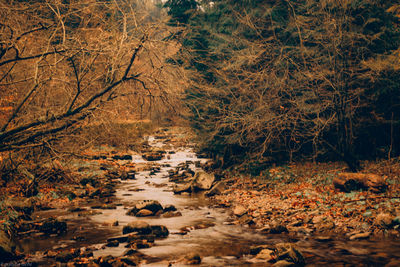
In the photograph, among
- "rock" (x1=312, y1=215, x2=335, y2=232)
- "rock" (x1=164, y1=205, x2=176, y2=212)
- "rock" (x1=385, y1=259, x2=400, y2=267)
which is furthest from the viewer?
"rock" (x1=164, y1=205, x2=176, y2=212)

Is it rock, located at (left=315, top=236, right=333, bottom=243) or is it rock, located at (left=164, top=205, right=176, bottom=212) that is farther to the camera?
rock, located at (left=164, top=205, right=176, bottom=212)

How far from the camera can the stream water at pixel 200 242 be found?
284 inches

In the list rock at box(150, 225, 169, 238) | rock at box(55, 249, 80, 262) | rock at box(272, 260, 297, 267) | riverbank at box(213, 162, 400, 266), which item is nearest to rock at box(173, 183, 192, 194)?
riverbank at box(213, 162, 400, 266)

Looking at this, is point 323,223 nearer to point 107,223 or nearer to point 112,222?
point 112,222

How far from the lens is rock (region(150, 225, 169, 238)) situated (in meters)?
9.11

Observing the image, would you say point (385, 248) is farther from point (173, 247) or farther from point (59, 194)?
point (59, 194)

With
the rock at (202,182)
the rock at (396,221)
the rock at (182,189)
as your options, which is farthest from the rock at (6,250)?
the rock at (202,182)

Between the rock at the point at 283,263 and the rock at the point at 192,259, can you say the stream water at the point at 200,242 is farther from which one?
the rock at the point at 283,263

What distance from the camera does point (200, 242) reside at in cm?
866

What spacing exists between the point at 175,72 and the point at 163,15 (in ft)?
3.98

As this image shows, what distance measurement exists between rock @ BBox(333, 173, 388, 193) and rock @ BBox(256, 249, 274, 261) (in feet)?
14.4

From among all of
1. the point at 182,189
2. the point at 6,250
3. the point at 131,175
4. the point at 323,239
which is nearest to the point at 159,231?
the point at 6,250

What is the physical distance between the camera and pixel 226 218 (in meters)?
10.9

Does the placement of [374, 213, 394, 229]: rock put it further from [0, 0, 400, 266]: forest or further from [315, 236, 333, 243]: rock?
[315, 236, 333, 243]: rock
